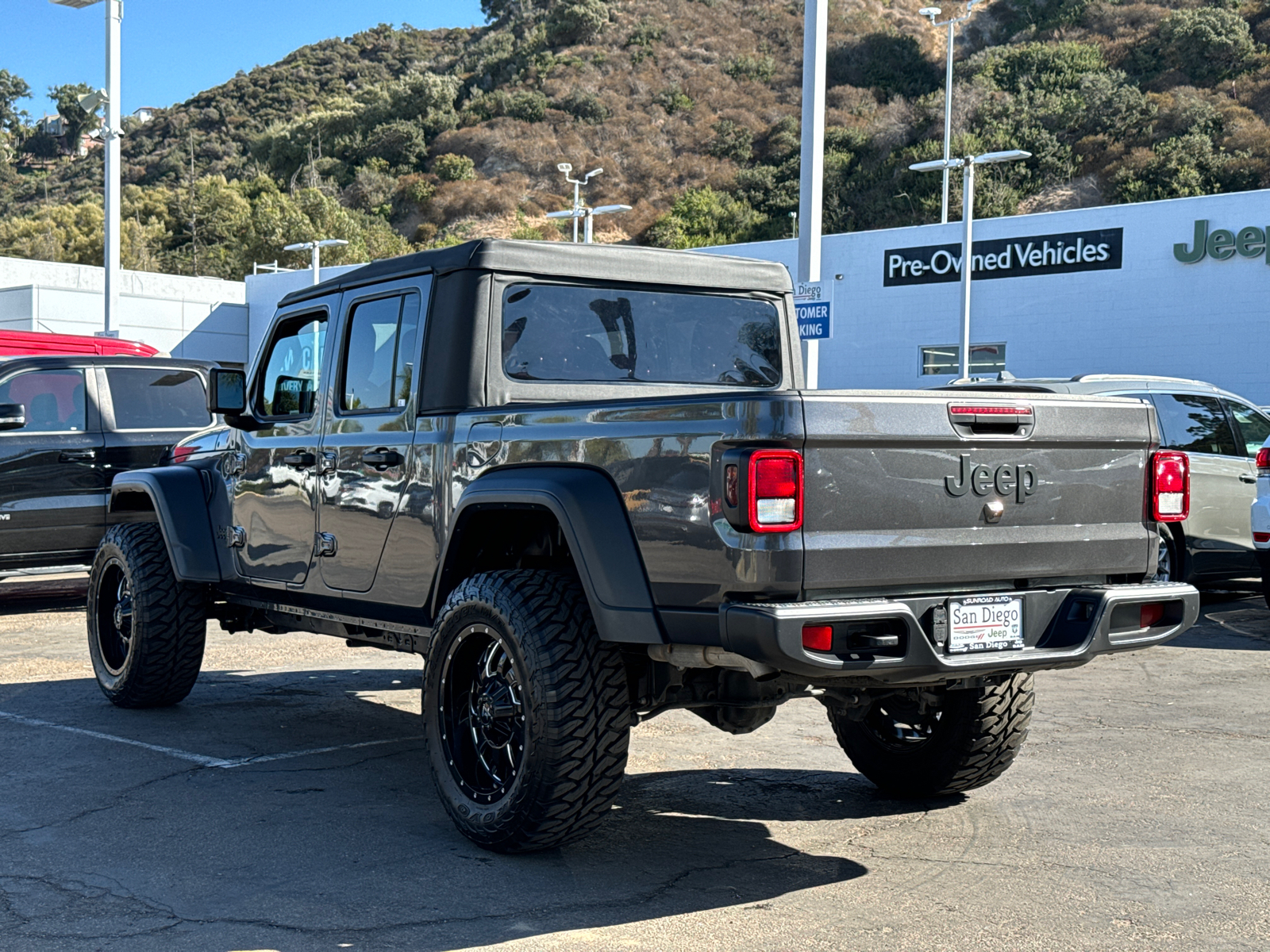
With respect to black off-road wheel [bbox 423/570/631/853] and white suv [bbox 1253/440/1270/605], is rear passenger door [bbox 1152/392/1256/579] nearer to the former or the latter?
white suv [bbox 1253/440/1270/605]

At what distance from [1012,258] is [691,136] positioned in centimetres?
4807

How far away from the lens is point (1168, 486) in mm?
5004

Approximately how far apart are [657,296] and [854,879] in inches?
102

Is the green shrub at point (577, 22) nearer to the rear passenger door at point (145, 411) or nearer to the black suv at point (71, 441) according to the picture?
the rear passenger door at point (145, 411)

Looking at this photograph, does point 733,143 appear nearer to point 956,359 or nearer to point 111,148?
point 956,359

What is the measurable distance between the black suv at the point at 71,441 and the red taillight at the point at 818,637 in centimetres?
796

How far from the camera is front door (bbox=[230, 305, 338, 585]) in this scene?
20.4 ft

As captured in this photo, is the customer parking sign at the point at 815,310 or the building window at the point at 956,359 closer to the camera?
the customer parking sign at the point at 815,310

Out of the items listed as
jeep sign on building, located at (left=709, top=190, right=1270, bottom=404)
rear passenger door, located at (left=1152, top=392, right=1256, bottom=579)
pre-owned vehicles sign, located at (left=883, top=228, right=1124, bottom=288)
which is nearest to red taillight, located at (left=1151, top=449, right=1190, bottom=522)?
rear passenger door, located at (left=1152, top=392, right=1256, bottom=579)

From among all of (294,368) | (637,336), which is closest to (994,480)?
(637,336)

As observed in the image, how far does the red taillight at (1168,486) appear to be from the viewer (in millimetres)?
4961

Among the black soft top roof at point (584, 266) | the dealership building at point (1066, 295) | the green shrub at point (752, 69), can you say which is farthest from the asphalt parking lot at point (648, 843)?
the green shrub at point (752, 69)

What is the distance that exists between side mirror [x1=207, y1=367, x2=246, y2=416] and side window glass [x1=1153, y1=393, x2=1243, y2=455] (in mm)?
7393

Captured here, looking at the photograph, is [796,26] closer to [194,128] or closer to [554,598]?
[194,128]
